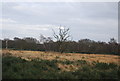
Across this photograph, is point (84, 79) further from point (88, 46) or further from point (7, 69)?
point (88, 46)

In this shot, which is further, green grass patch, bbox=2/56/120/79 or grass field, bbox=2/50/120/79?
grass field, bbox=2/50/120/79

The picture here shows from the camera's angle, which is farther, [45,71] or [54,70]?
[54,70]

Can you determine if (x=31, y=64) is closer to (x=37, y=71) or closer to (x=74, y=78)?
(x=37, y=71)

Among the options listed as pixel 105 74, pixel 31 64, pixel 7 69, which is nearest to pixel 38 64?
pixel 31 64

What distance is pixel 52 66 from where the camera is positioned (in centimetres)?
1479

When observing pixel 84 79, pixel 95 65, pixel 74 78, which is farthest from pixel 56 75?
pixel 95 65

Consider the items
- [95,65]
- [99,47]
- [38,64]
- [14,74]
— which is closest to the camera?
[14,74]

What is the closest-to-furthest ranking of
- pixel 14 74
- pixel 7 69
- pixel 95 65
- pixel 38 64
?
pixel 14 74 → pixel 7 69 → pixel 38 64 → pixel 95 65

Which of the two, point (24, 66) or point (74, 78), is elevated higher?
point (24, 66)

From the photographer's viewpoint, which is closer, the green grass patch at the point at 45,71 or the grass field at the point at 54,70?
the green grass patch at the point at 45,71

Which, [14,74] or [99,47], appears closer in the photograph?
[14,74]

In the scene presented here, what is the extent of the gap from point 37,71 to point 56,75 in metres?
1.38

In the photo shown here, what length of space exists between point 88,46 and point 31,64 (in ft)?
112

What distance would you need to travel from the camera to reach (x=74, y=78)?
12688 millimetres
